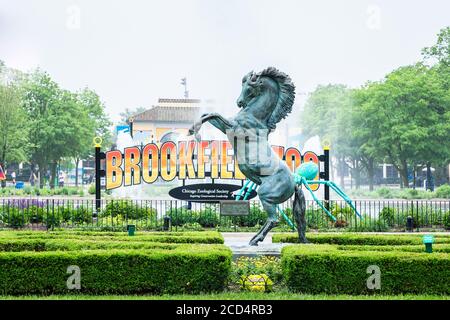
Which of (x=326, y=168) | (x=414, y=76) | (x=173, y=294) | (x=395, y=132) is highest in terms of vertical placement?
(x=414, y=76)

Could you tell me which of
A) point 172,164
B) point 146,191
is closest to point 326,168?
point 172,164

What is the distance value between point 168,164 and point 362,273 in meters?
Answer: 17.0

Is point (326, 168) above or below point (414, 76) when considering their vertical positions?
below

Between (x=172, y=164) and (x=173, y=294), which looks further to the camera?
(x=172, y=164)

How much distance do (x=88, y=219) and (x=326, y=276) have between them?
13161 millimetres

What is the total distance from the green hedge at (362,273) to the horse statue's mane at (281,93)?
Answer: 3264 millimetres

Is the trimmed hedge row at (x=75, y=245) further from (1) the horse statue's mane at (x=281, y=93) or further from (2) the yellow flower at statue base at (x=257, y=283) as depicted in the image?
(1) the horse statue's mane at (x=281, y=93)

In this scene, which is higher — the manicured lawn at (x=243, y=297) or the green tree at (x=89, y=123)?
A: the green tree at (x=89, y=123)

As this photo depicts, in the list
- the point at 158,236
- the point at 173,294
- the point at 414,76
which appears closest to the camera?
the point at 173,294

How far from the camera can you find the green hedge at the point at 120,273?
31.1 ft

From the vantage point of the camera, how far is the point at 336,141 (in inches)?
1977

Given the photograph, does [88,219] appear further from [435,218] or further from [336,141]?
[336,141]

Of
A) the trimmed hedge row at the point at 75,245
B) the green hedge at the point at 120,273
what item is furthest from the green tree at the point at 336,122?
the green hedge at the point at 120,273
